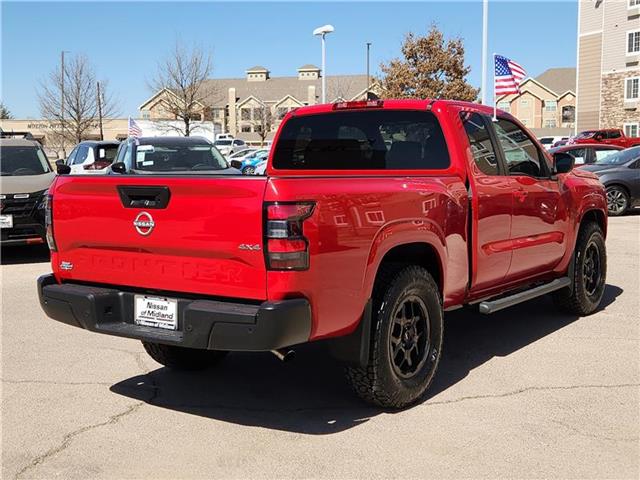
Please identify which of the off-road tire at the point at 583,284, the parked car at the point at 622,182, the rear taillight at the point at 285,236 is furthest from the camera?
the parked car at the point at 622,182

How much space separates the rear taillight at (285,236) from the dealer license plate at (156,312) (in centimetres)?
67

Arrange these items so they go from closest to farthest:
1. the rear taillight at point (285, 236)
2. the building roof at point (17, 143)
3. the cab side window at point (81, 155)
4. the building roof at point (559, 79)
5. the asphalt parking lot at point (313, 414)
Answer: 1. the rear taillight at point (285, 236)
2. the asphalt parking lot at point (313, 414)
3. the building roof at point (17, 143)
4. the cab side window at point (81, 155)
5. the building roof at point (559, 79)

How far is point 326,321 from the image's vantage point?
3664 mm

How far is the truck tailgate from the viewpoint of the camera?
3.51m

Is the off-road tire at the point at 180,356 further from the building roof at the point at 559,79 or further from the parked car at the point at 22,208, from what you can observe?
the building roof at the point at 559,79

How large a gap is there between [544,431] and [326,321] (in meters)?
1.47

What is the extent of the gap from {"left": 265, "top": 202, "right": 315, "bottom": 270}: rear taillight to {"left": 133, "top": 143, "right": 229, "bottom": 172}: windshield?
886cm

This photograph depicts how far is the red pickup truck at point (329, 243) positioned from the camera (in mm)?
3500

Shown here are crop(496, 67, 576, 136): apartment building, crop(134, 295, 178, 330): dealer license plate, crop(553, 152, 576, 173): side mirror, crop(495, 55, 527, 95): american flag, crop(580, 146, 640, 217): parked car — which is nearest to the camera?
crop(134, 295, 178, 330): dealer license plate

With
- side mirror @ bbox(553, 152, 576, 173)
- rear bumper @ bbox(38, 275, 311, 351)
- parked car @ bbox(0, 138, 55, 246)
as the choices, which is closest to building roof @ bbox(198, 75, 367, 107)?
parked car @ bbox(0, 138, 55, 246)

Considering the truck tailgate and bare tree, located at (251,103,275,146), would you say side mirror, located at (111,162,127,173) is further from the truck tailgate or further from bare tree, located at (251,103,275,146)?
bare tree, located at (251,103,275,146)

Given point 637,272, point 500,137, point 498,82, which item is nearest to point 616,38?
point 498,82

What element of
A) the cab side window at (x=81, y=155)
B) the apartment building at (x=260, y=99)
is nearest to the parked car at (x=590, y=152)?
the cab side window at (x=81, y=155)

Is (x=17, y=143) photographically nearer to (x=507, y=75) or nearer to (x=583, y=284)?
(x=583, y=284)
